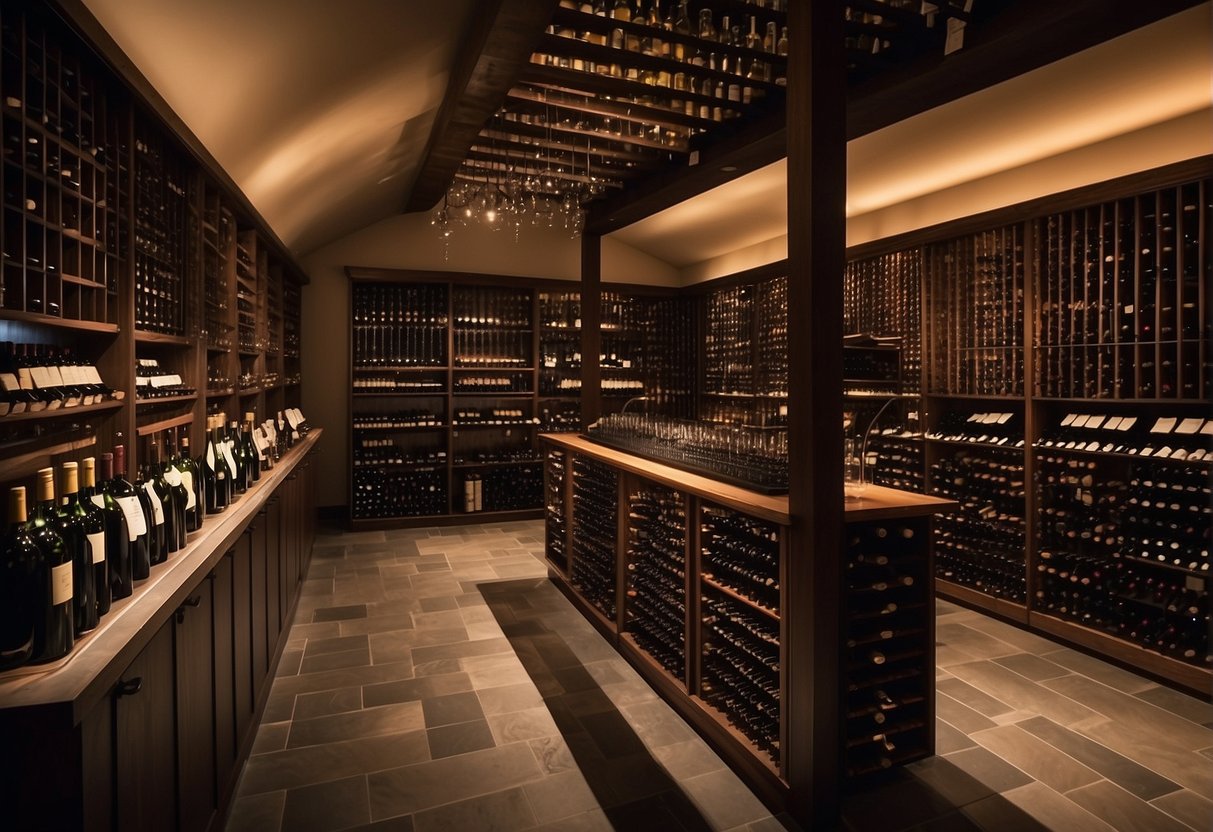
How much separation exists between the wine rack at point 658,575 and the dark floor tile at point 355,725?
4.38 feet

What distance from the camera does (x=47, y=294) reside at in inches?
86.7

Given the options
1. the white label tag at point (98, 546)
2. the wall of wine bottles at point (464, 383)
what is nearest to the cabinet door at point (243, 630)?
the white label tag at point (98, 546)

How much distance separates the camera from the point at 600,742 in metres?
3.26

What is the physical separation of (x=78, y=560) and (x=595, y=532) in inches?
138

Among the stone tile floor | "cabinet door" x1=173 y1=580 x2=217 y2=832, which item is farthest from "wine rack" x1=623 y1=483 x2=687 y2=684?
"cabinet door" x1=173 y1=580 x2=217 y2=832

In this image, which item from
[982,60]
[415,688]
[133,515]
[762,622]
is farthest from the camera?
[415,688]

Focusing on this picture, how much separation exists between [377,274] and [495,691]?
550cm

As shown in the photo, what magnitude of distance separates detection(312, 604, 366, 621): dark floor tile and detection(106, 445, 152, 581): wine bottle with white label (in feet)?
9.33

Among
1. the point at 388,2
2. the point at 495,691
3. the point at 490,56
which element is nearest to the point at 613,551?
the point at 495,691

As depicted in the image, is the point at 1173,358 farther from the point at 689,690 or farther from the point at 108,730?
the point at 108,730

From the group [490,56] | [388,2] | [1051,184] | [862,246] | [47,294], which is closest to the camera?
[47,294]

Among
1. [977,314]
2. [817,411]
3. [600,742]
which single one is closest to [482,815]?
[600,742]

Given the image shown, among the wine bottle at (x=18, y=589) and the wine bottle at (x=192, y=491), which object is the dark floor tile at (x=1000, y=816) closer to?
the wine bottle at (x=18, y=589)

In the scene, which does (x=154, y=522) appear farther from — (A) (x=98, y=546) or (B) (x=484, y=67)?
(B) (x=484, y=67)
